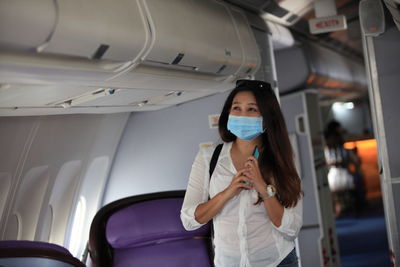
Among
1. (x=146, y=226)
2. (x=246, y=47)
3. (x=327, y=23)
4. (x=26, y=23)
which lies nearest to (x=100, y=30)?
(x=26, y=23)

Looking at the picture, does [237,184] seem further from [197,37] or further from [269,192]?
[197,37]

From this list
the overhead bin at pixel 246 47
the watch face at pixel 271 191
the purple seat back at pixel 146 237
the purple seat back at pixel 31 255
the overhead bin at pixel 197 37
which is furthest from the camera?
the overhead bin at pixel 246 47

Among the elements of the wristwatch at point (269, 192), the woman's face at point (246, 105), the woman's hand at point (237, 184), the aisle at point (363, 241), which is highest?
the woman's face at point (246, 105)

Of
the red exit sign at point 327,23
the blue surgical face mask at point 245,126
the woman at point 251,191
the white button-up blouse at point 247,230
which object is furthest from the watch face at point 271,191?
the red exit sign at point 327,23

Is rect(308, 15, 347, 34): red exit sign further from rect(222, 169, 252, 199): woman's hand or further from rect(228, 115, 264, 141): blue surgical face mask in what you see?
rect(222, 169, 252, 199): woman's hand

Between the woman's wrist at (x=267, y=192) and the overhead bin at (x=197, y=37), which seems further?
the overhead bin at (x=197, y=37)

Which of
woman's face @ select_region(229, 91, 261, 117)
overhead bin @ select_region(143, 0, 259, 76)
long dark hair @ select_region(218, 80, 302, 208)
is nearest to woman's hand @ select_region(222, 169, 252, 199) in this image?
long dark hair @ select_region(218, 80, 302, 208)

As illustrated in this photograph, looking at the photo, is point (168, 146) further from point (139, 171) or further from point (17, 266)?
point (17, 266)

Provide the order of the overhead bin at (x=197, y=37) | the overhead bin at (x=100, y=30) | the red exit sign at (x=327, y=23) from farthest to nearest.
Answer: the red exit sign at (x=327, y=23)
the overhead bin at (x=197, y=37)
the overhead bin at (x=100, y=30)

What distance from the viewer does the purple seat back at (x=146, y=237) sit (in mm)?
3510

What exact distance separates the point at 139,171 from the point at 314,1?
255 centimetres

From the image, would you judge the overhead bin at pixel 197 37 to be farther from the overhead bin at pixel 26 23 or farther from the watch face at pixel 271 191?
the watch face at pixel 271 191

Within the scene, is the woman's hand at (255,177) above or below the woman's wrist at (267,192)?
above

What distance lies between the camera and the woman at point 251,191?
2.53m
